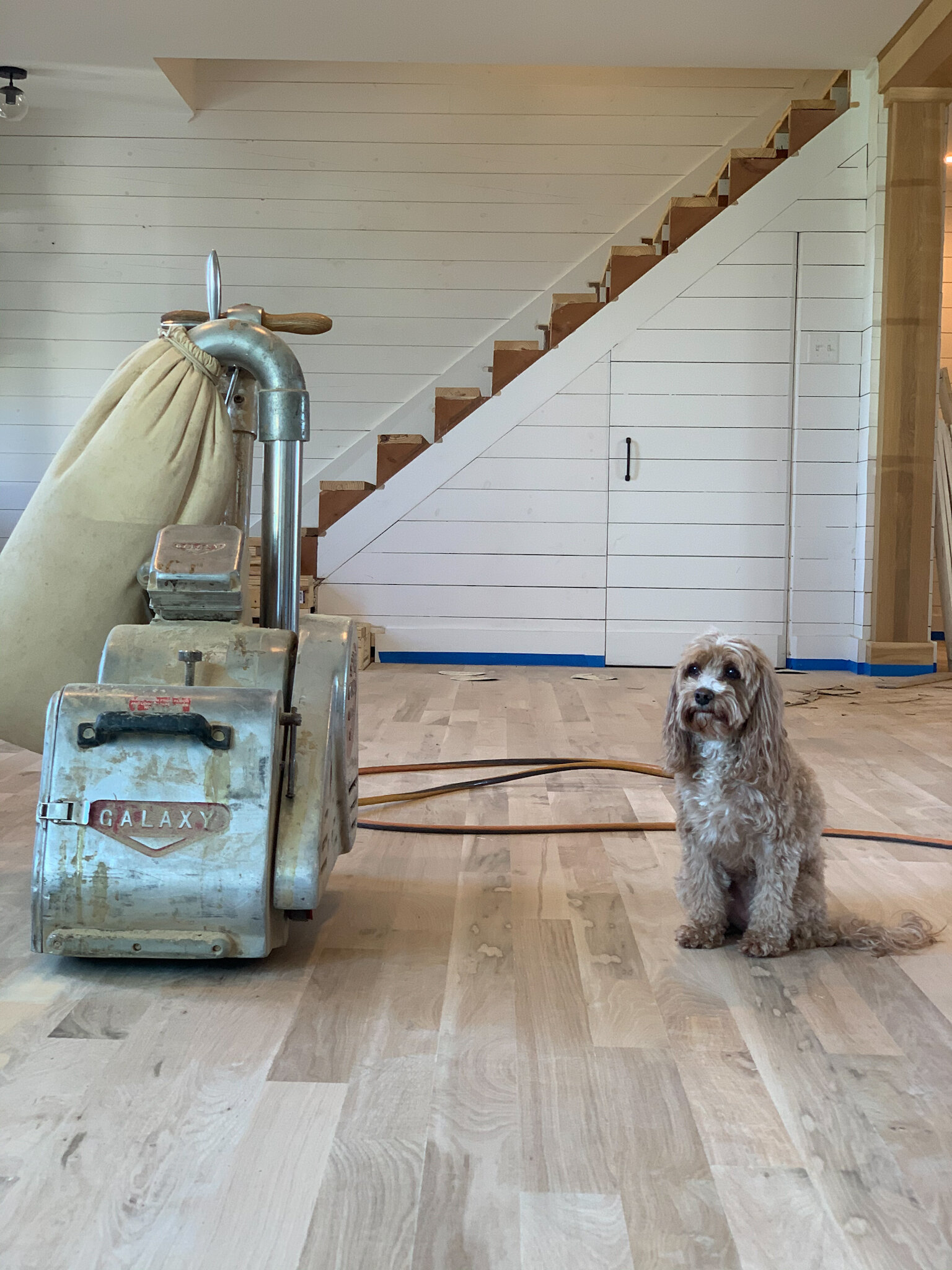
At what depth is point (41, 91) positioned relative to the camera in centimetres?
691

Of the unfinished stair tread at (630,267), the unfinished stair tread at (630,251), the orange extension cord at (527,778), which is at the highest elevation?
the unfinished stair tread at (630,251)

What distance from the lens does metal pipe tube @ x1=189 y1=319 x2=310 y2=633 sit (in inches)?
84.4

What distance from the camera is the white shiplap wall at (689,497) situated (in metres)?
6.39

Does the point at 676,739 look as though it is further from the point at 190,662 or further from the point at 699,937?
the point at 190,662

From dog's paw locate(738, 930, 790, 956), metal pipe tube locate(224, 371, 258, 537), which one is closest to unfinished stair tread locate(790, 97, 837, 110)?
metal pipe tube locate(224, 371, 258, 537)

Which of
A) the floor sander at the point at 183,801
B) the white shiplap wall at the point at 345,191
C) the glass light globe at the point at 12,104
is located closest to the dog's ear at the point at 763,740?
the floor sander at the point at 183,801

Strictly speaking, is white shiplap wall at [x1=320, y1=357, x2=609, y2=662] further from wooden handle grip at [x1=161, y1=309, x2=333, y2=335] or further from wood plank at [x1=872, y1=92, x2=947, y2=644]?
wooden handle grip at [x1=161, y1=309, x2=333, y2=335]

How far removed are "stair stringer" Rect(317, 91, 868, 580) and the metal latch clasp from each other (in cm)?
497

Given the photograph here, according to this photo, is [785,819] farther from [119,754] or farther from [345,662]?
[119,754]

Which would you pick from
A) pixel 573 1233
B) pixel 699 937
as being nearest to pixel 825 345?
pixel 699 937

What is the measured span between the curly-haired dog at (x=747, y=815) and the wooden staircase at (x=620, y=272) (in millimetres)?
4774

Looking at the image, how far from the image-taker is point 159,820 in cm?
179

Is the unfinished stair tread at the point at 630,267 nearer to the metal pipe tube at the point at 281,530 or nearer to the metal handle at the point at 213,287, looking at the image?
the metal handle at the point at 213,287

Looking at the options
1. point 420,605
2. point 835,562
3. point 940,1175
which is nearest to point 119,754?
point 940,1175
